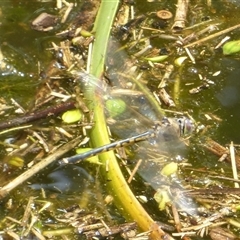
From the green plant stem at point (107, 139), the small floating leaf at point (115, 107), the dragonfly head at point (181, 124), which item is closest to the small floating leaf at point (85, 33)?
the green plant stem at point (107, 139)

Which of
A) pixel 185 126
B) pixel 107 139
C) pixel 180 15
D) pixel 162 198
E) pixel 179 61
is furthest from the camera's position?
pixel 180 15

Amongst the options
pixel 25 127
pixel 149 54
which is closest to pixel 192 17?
pixel 149 54

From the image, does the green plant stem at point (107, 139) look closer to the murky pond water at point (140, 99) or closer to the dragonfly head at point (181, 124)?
the murky pond water at point (140, 99)

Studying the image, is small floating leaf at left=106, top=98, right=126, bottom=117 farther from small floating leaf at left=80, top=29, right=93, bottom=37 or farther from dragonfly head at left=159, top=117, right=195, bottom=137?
small floating leaf at left=80, top=29, right=93, bottom=37

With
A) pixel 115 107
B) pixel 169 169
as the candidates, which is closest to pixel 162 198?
pixel 169 169

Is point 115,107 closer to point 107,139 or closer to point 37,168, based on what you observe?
point 107,139

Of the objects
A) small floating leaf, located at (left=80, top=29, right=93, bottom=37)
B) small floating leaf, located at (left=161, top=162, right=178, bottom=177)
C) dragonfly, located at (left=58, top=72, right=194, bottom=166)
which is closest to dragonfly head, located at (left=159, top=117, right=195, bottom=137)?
dragonfly, located at (left=58, top=72, right=194, bottom=166)
